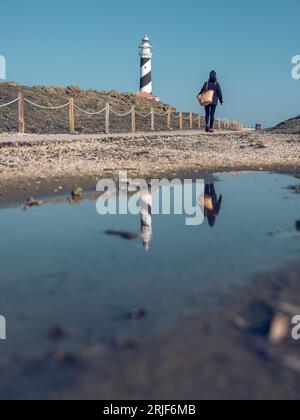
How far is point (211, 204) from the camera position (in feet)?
21.9

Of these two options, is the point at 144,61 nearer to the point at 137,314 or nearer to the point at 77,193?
the point at 77,193

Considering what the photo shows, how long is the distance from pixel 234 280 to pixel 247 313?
582mm

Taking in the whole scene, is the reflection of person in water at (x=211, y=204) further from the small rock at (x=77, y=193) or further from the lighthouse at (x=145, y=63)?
the lighthouse at (x=145, y=63)

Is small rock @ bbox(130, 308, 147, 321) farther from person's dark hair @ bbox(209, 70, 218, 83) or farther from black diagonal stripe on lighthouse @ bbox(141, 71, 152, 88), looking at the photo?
black diagonal stripe on lighthouse @ bbox(141, 71, 152, 88)

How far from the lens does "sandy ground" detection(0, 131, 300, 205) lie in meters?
7.61

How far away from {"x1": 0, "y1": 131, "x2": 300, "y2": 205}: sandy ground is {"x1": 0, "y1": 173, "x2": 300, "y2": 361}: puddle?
158 cm

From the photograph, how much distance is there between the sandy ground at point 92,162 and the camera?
761cm

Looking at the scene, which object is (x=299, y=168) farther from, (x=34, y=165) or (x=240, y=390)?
(x=240, y=390)

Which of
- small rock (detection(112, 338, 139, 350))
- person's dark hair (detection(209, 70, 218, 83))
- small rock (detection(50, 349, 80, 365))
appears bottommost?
small rock (detection(50, 349, 80, 365))

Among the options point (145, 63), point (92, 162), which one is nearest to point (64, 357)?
point (92, 162)

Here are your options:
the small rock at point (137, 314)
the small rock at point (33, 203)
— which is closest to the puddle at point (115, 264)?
the small rock at point (137, 314)

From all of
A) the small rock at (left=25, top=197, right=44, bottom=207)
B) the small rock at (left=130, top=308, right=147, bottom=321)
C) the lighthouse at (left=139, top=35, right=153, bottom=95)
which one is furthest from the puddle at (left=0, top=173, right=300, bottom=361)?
the lighthouse at (left=139, top=35, right=153, bottom=95)

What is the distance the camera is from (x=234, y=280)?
144 inches
